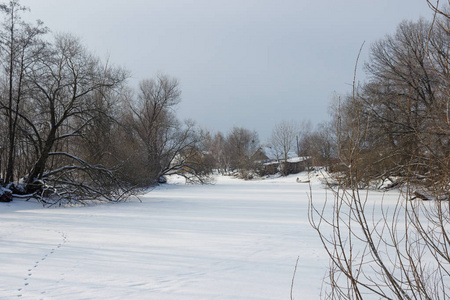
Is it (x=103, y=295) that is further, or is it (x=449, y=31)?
(x=103, y=295)

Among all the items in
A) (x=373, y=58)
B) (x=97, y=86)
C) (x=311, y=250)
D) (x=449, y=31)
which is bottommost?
(x=311, y=250)

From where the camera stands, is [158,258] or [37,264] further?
[158,258]

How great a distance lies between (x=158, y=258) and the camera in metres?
5.34

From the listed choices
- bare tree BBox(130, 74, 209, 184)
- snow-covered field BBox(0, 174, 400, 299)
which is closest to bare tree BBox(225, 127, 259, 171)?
bare tree BBox(130, 74, 209, 184)

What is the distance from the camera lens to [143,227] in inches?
322

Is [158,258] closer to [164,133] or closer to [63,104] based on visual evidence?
[63,104]

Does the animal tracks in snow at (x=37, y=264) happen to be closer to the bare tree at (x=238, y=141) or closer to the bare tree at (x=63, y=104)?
the bare tree at (x=63, y=104)

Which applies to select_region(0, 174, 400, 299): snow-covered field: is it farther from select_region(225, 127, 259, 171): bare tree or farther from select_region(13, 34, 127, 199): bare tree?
select_region(225, 127, 259, 171): bare tree

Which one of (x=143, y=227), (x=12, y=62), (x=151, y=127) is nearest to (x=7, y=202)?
(x=12, y=62)

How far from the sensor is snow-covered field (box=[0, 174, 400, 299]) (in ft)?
12.8

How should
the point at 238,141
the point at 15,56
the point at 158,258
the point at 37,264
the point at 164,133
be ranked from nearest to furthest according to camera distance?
1. the point at 37,264
2. the point at 158,258
3. the point at 15,56
4. the point at 164,133
5. the point at 238,141

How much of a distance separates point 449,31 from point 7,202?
14316mm

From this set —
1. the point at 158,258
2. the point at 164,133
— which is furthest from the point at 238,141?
the point at 158,258

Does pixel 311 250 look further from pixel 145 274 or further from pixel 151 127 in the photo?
pixel 151 127
